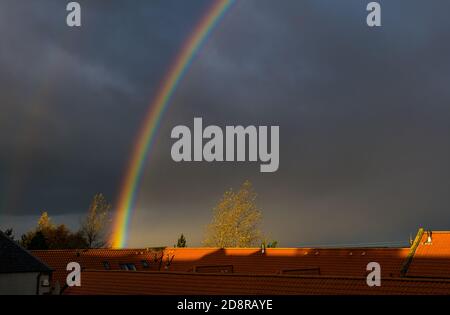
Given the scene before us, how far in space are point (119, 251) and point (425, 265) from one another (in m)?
28.1

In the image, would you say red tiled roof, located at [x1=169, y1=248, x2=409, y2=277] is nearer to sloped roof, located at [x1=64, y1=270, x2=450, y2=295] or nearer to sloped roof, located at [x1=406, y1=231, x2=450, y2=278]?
sloped roof, located at [x1=406, y1=231, x2=450, y2=278]

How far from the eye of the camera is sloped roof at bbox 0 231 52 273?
2896 cm

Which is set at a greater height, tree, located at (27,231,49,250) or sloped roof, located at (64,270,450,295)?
tree, located at (27,231,49,250)

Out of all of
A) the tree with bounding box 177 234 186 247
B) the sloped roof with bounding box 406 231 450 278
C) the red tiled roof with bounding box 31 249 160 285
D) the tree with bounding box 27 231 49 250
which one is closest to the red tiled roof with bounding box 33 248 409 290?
the red tiled roof with bounding box 31 249 160 285

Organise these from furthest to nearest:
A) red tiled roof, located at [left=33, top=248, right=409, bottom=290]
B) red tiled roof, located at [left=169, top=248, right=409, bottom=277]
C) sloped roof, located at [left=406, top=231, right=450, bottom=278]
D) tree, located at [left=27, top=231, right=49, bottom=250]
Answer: tree, located at [left=27, top=231, right=49, bottom=250]
red tiled roof, located at [left=33, top=248, right=409, bottom=290]
red tiled roof, located at [left=169, top=248, right=409, bottom=277]
sloped roof, located at [left=406, top=231, right=450, bottom=278]

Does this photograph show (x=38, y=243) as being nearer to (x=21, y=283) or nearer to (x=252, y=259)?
(x=21, y=283)

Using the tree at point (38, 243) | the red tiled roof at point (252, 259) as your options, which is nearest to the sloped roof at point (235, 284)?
the red tiled roof at point (252, 259)

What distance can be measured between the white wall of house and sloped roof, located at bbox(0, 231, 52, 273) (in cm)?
33

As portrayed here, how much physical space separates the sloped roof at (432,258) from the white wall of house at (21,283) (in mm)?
24285

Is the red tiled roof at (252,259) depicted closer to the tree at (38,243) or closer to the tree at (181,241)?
the tree at (38,243)

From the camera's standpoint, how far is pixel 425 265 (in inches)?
1157

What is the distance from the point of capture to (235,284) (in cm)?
2102
